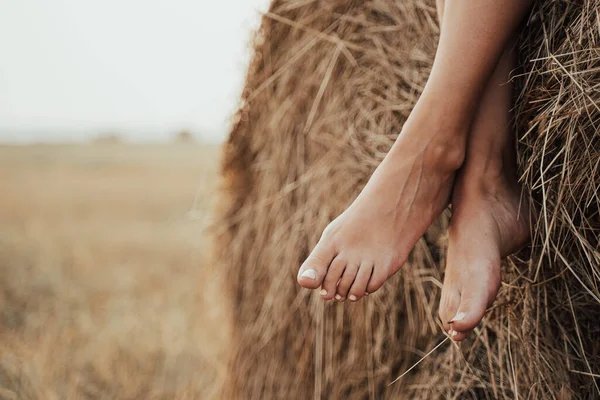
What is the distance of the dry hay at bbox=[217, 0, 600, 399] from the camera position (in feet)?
2.34

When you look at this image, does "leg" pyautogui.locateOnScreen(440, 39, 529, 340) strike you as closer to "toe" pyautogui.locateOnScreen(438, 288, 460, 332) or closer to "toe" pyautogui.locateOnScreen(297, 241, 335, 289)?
"toe" pyautogui.locateOnScreen(438, 288, 460, 332)

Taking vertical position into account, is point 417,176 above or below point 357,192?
above

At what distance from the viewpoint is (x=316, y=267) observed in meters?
0.82

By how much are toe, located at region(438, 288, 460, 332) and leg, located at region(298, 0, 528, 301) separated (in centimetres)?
8

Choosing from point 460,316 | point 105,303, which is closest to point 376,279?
point 460,316

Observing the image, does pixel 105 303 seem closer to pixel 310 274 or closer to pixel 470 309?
pixel 310 274

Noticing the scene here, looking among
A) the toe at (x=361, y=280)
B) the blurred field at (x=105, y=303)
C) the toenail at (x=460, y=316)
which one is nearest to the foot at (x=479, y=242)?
the toenail at (x=460, y=316)

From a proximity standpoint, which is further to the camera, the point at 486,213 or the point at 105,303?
the point at 105,303

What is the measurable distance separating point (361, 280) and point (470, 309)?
0.49ft

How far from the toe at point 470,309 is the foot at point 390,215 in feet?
0.37

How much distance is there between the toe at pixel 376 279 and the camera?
0.82 metres

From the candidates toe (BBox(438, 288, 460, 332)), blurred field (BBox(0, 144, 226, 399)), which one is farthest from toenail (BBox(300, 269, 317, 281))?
blurred field (BBox(0, 144, 226, 399))

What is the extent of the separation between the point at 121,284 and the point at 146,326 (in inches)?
21.8

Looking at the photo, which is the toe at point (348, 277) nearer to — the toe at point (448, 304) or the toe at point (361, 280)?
the toe at point (361, 280)
